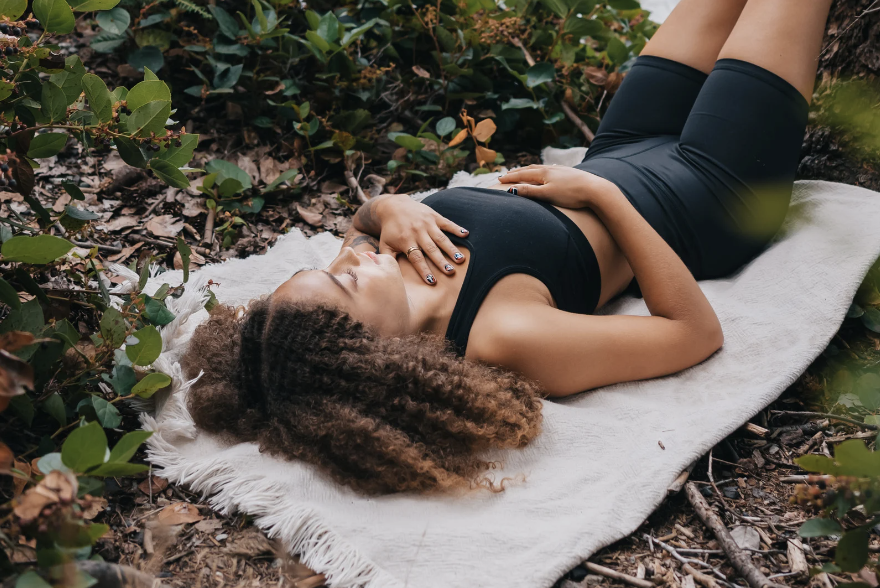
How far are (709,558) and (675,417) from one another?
15.3 inches

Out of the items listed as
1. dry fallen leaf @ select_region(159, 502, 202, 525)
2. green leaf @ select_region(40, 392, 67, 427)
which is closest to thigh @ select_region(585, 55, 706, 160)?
dry fallen leaf @ select_region(159, 502, 202, 525)

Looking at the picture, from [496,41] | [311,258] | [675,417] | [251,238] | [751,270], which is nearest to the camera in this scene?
[675,417]

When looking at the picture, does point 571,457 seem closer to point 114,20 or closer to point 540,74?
point 540,74

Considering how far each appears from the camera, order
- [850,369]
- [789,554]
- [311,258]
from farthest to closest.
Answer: [311,258]
[850,369]
[789,554]

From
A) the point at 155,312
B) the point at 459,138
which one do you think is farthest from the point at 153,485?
the point at 459,138

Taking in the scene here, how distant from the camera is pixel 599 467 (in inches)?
68.5

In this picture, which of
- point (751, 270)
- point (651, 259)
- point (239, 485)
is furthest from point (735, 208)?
point (239, 485)

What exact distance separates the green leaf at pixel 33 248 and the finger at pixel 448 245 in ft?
3.25

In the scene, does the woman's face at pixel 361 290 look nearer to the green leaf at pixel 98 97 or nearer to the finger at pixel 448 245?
the finger at pixel 448 245

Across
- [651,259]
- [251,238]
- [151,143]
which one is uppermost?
[151,143]

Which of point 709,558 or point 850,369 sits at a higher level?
point 850,369

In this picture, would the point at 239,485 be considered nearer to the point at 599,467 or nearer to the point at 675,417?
the point at 599,467

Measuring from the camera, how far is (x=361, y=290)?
1782mm

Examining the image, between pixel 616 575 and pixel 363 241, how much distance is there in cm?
130
